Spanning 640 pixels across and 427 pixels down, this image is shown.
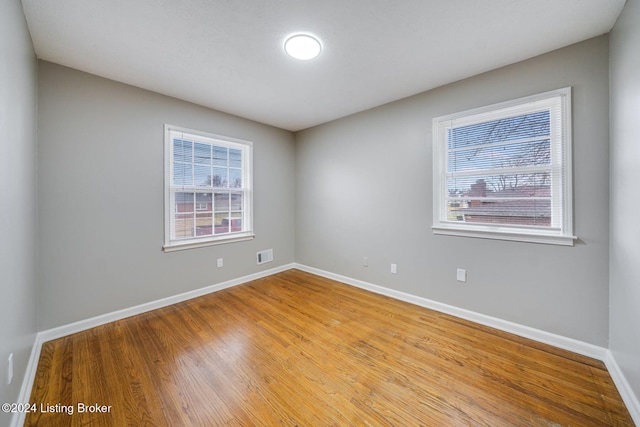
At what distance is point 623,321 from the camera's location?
163 centimetres

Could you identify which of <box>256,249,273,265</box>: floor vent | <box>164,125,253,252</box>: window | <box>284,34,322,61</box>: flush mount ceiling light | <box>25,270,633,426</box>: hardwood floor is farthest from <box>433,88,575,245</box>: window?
<box>164,125,253,252</box>: window

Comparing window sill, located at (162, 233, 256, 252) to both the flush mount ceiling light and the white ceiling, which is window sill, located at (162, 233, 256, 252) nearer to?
the white ceiling

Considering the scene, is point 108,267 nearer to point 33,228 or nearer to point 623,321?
point 33,228

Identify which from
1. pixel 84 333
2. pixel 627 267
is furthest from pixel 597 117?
pixel 84 333

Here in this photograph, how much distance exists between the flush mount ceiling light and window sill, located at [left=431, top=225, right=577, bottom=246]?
2.19 meters

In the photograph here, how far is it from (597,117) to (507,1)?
48.0 inches

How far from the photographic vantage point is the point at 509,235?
90.2 inches

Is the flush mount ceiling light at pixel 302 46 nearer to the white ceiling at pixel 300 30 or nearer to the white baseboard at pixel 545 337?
the white ceiling at pixel 300 30

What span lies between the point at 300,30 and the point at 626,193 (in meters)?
2.53

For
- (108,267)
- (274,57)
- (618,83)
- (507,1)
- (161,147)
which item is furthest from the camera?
(161,147)

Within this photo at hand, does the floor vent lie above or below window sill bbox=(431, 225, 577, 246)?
below

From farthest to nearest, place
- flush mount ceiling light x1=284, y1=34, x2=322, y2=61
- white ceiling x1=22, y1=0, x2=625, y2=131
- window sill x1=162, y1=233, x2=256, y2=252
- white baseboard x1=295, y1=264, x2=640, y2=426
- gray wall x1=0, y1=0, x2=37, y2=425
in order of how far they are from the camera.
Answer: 1. window sill x1=162, y1=233, x2=256, y2=252
2. flush mount ceiling light x1=284, y1=34, x2=322, y2=61
3. white ceiling x1=22, y1=0, x2=625, y2=131
4. white baseboard x1=295, y1=264, x2=640, y2=426
5. gray wall x1=0, y1=0, x2=37, y2=425

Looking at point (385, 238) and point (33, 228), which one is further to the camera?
point (385, 238)

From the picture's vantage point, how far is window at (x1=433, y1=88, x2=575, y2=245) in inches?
82.0
